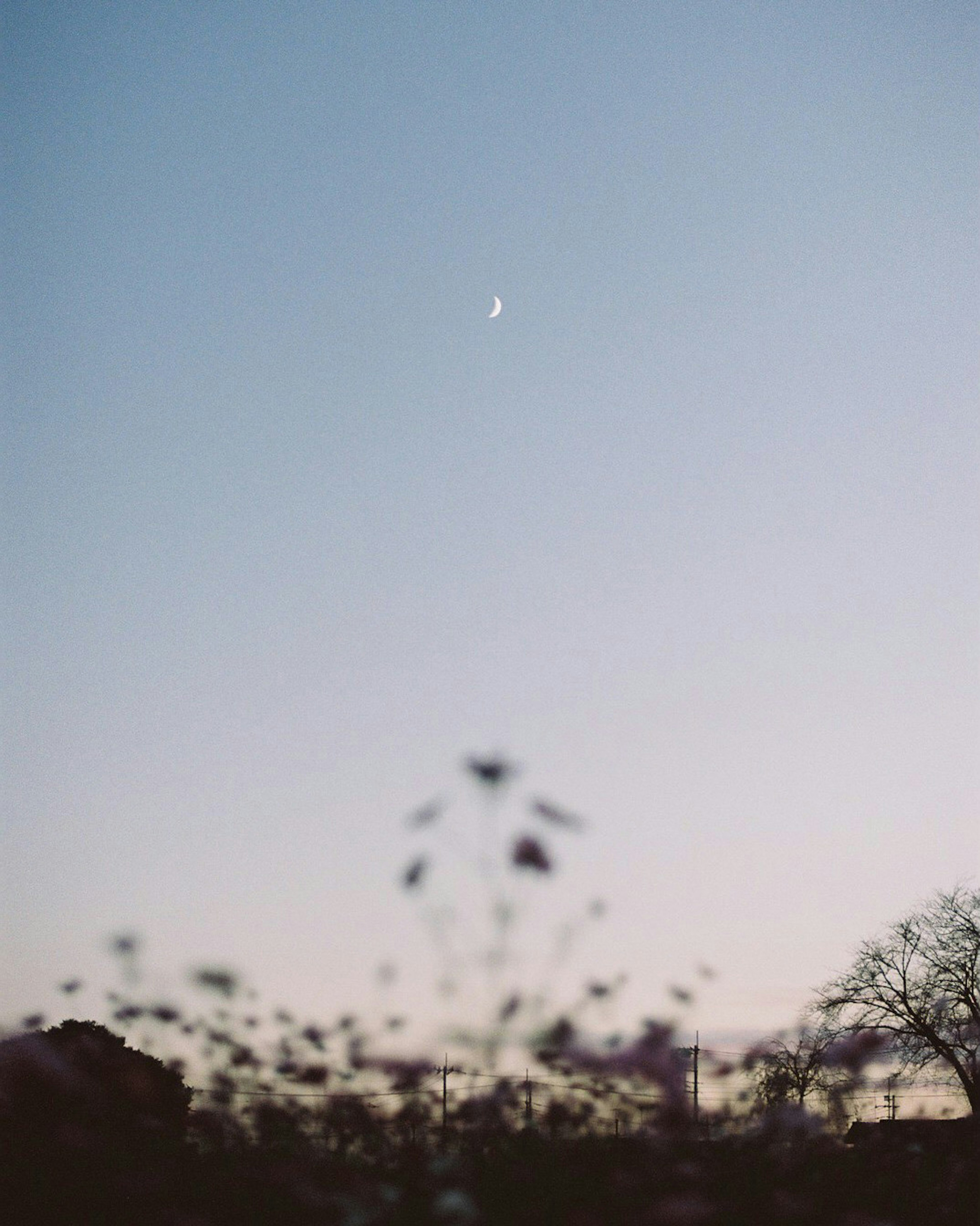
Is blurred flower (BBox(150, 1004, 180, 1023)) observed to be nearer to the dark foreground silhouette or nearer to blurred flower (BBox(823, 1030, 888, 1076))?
the dark foreground silhouette

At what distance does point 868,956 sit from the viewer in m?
40.2

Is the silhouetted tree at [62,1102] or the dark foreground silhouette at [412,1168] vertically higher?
the silhouetted tree at [62,1102]

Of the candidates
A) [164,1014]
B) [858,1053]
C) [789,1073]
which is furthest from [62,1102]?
[789,1073]

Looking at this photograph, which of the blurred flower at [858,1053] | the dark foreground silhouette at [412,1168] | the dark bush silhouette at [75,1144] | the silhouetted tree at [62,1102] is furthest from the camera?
the blurred flower at [858,1053]

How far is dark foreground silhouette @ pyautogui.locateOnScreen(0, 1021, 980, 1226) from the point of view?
13.9 feet

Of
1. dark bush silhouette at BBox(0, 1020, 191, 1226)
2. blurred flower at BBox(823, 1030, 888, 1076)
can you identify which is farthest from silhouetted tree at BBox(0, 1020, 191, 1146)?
blurred flower at BBox(823, 1030, 888, 1076)

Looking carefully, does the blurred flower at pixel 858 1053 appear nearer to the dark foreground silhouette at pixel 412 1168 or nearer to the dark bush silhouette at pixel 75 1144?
the dark foreground silhouette at pixel 412 1168

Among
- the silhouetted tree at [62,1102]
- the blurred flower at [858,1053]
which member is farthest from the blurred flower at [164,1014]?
the blurred flower at [858,1053]

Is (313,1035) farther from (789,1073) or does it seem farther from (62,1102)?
(789,1073)

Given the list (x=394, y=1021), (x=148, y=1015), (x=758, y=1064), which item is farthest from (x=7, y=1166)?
(x=758, y=1064)

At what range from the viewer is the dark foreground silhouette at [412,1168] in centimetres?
422

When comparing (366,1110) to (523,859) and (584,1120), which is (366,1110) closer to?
(584,1120)

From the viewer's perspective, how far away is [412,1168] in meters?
5.12

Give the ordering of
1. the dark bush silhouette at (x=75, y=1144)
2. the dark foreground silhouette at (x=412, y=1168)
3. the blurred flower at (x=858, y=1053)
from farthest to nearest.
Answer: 1. the blurred flower at (x=858, y=1053)
2. the dark bush silhouette at (x=75, y=1144)
3. the dark foreground silhouette at (x=412, y=1168)
